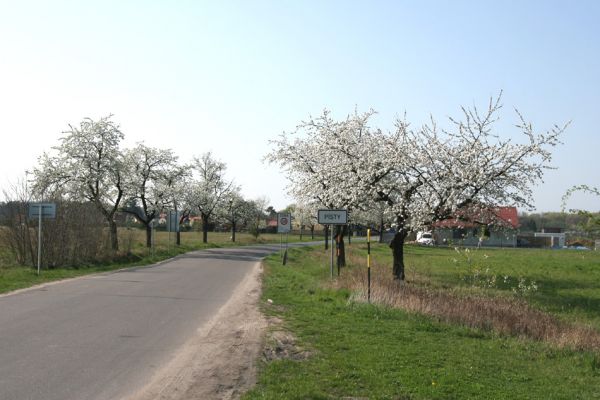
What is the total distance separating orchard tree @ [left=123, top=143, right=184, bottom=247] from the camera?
47.9 metres

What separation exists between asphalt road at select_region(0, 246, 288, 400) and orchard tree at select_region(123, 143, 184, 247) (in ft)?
96.2

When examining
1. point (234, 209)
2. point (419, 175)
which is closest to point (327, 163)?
point (419, 175)

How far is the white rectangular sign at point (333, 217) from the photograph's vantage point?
18312mm

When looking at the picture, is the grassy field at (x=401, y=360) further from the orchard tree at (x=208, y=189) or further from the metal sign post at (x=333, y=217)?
the orchard tree at (x=208, y=189)

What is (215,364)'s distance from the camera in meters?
8.05

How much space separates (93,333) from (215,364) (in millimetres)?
3161

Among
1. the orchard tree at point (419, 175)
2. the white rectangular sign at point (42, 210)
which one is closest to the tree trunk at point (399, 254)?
the orchard tree at point (419, 175)

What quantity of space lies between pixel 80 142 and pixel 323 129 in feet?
68.2

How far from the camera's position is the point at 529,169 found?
2309 cm

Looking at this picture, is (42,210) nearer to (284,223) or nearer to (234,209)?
(284,223)

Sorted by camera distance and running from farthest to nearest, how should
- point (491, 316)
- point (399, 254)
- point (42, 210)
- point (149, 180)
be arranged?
point (149, 180)
point (399, 254)
point (42, 210)
point (491, 316)

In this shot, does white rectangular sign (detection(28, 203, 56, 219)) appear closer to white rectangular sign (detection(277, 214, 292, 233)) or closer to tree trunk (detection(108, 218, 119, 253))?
tree trunk (detection(108, 218, 119, 253))

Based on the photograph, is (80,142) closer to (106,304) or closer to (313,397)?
(106,304)

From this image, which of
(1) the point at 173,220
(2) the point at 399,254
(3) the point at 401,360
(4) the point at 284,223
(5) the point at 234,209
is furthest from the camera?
(5) the point at 234,209
